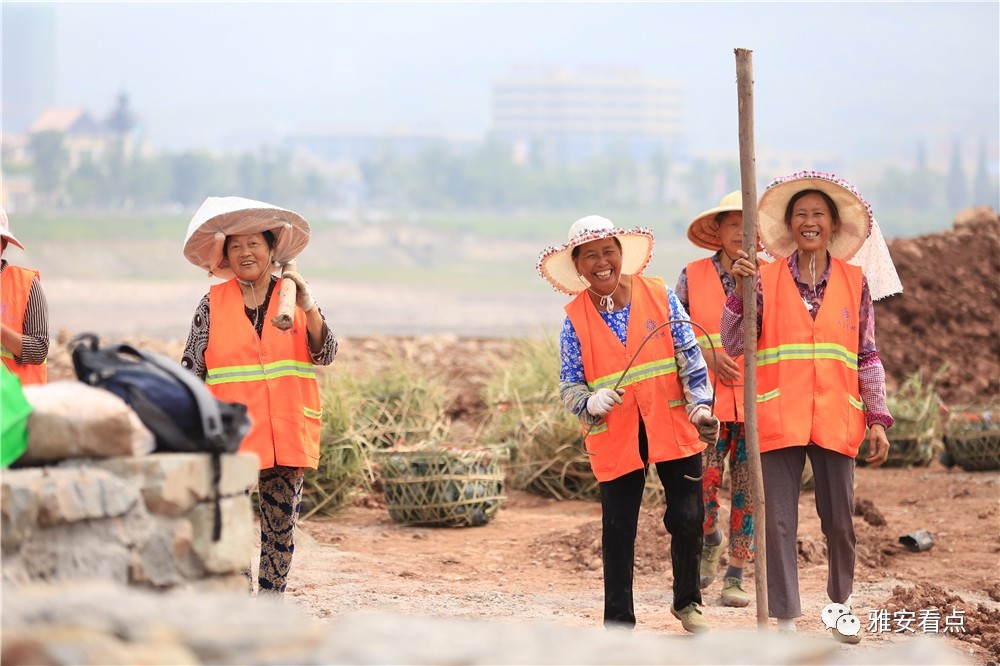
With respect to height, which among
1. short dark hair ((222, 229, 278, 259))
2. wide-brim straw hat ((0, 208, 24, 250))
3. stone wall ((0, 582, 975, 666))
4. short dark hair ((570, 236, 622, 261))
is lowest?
stone wall ((0, 582, 975, 666))

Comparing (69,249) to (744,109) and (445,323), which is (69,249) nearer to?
(445,323)

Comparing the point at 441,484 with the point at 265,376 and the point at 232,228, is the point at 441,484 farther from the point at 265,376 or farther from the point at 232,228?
the point at 232,228

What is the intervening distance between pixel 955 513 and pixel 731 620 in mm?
3986

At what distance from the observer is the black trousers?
6129 mm

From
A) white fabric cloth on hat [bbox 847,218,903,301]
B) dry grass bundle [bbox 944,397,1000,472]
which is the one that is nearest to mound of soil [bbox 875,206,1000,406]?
dry grass bundle [bbox 944,397,1000,472]

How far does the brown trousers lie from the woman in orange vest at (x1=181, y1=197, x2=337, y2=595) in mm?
2005

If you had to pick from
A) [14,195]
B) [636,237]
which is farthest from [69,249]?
[636,237]

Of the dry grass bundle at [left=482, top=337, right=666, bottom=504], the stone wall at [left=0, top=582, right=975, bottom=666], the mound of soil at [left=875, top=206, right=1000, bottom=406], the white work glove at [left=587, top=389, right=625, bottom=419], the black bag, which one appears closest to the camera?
the stone wall at [left=0, top=582, right=975, bottom=666]

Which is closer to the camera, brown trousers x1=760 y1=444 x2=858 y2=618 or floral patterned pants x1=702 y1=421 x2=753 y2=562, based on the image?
brown trousers x1=760 y1=444 x2=858 y2=618

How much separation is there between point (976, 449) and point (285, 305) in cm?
825

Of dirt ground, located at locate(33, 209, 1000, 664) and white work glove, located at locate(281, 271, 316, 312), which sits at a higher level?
white work glove, located at locate(281, 271, 316, 312)

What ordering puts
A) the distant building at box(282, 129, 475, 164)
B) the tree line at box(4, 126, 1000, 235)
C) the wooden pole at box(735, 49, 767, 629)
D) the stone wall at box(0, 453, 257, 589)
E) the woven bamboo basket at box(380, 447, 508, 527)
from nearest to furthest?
the stone wall at box(0, 453, 257, 589), the wooden pole at box(735, 49, 767, 629), the woven bamboo basket at box(380, 447, 508, 527), the tree line at box(4, 126, 1000, 235), the distant building at box(282, 129, 475, 164)

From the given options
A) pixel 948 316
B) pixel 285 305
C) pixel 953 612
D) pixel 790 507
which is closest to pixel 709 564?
pixel 953 612

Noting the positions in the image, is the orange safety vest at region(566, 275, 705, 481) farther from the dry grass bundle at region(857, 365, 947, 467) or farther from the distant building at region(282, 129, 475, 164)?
the distant building at region(282, 129, 475, 164)
